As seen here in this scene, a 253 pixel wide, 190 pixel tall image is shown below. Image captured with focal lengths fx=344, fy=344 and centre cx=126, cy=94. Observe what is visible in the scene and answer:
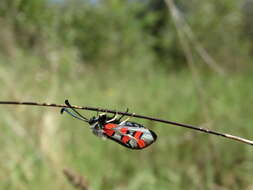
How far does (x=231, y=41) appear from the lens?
795 cm

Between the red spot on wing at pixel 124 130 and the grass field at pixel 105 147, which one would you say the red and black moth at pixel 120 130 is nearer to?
the red spot on wing at pixel 124 130

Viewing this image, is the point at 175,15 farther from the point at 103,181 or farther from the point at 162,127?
the point at 162,127

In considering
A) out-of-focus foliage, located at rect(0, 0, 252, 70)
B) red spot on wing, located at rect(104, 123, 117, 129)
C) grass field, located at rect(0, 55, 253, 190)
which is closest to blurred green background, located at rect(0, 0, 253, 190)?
grass field, located at rect(0, 55, 253, 190)

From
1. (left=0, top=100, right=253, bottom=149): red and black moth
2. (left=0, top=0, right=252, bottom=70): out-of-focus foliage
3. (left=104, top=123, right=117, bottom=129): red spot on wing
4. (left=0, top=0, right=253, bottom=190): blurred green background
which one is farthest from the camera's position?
(left=0, top=0, right=252, bottom=70): out-of-focus foliage

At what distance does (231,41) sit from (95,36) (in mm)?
3234

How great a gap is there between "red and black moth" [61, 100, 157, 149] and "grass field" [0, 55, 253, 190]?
1021 millimetres

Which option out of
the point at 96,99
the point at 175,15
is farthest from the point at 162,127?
the point at 175,15

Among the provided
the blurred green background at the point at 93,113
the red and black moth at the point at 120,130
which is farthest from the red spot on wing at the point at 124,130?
the blurred green background at the point at 93,113

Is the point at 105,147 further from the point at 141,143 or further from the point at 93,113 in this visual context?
the point at 141,143

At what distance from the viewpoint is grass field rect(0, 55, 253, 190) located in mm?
2297

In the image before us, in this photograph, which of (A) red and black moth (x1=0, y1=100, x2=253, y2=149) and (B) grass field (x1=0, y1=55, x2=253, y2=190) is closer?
(A) red and black moth (x1=0, y1=100, x2=253, y2=149)

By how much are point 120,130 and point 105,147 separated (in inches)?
81.4

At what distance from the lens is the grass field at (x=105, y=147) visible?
230 cm

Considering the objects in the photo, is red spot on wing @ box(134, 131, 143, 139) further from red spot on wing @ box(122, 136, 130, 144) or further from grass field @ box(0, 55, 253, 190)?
grass field @ box(0, 55, 253, 190)
